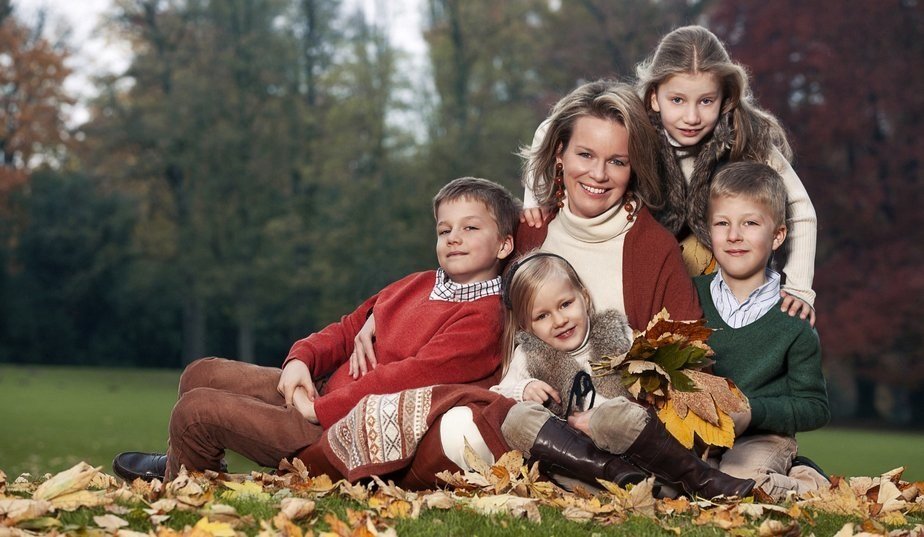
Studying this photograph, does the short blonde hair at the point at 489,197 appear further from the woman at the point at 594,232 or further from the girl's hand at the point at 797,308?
the girl's hand at the point at 797,308

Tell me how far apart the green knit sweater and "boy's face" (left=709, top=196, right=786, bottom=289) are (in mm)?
218

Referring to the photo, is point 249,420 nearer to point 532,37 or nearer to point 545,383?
point 545,383

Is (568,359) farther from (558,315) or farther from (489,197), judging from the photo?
(489,197)

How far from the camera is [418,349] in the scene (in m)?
4.28

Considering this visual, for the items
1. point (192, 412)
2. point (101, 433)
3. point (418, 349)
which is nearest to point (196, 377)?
point (192, 412)

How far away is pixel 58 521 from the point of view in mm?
3035

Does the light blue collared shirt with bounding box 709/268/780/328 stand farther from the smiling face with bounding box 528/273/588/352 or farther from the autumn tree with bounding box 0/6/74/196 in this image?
the autumn tree with bounding box 0/6/74/196

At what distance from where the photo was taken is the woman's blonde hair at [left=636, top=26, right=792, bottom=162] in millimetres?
4770

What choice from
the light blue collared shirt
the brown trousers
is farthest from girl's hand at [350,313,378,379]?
the light blue collared shirt

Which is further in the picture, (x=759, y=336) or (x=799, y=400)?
(x=759, y=336)

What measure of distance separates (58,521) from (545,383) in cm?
175

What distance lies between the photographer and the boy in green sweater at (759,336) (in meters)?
4.22

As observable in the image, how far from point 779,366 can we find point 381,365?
5.17ft

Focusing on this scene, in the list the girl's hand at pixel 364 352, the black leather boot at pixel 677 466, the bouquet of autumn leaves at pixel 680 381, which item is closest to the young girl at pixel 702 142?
the girl's hand at pixel 364 352
